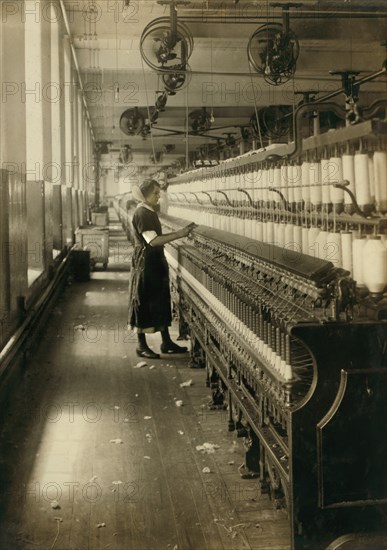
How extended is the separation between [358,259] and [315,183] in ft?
1.99

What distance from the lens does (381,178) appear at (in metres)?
2.57

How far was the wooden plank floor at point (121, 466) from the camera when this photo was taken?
290cm

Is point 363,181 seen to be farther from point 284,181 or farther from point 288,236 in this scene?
point 284,181

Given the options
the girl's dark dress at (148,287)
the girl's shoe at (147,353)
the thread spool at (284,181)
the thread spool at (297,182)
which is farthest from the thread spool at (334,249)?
the girl's shoe at (147,353)

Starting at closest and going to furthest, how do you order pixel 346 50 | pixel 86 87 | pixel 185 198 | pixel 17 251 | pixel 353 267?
pixel 353 267 → pixel 17 251 → pixel 185 198 → pixel 346 50 → pixel 86 87

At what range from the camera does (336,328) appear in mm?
2525

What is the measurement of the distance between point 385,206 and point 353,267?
286 millimetres

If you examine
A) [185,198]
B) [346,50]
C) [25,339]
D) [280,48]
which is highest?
[346,50]

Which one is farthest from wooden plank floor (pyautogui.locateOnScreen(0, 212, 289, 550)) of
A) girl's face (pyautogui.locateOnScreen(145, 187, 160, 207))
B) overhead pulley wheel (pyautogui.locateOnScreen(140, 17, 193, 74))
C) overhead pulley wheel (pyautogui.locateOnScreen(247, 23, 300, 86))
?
overhead pulley wheel (pyautogui.locateOnScreen(247, 23, 300, 86))

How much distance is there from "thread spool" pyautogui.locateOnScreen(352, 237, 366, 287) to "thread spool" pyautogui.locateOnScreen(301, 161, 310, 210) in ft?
2.11

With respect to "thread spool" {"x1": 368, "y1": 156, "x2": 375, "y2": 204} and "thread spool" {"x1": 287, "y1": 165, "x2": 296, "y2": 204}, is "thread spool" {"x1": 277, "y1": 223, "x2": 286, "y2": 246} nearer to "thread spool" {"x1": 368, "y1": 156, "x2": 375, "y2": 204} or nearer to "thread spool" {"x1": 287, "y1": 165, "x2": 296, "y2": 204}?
"thread spool" {"x1": 287, "y1": 165, "x2": 296, "y2": 204}

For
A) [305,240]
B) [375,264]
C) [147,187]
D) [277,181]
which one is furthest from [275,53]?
[375,264]

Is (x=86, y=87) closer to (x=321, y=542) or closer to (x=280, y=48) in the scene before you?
(x=280, y=48)

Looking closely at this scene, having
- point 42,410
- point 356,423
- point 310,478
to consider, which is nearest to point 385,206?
point 356,423
